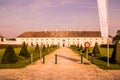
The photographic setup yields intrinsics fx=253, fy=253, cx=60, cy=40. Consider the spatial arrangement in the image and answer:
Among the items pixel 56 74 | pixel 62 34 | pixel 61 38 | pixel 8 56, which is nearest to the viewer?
pixel 56 74

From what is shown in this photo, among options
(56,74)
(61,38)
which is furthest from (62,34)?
(56,74)

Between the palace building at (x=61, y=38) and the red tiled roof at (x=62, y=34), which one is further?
the red tiled roof at (x=62, y=34)

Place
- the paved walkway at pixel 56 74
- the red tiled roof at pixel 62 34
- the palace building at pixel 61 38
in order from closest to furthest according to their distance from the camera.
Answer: the paved walkway at pixel 56 74 → the palace building at pixel 61 38 → the red tiled roof at pixel 62 34

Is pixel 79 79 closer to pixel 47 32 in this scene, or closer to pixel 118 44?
pixel 118 44

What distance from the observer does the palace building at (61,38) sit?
90.6 meters

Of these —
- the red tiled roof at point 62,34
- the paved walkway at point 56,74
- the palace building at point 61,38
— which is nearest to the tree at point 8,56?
the paved walkway at point 56,74

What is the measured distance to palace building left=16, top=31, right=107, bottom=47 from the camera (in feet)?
297

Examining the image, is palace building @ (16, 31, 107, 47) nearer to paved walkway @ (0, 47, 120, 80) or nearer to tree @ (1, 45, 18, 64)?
tree @ (1, 45, 18, 64)

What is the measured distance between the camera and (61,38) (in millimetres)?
90875

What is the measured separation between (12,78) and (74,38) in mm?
81230

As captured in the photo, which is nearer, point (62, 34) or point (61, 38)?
point (61, 38)

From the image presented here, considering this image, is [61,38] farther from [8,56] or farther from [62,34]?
[8,56]

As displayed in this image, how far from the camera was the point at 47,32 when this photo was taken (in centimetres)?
9419

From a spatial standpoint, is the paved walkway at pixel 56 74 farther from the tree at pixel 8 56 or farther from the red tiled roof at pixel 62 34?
the red tiled roof at pixel 62 34
